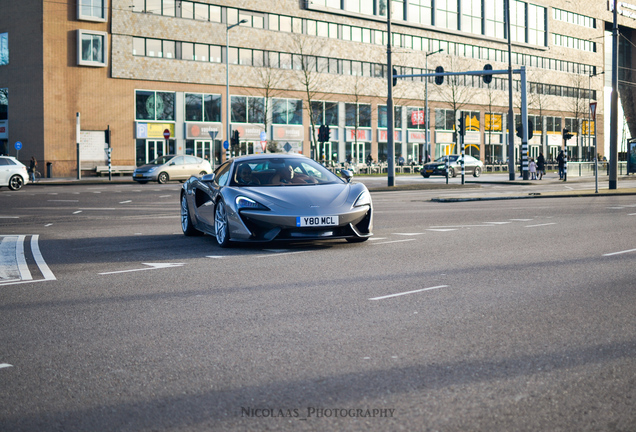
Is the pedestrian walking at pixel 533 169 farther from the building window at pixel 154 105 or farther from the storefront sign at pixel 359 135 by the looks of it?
the building window at pixel 154 105

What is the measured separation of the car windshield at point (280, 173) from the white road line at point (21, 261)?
308cm

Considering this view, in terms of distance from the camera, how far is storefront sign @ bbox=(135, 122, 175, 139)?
2128 inches

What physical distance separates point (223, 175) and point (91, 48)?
143 feet

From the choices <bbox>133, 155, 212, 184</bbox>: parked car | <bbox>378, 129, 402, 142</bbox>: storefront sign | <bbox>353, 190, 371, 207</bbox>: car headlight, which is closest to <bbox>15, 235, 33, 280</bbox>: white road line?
<bbox>353, 190, 371, 207</bbox>: car headlight

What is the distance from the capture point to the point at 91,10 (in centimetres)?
5150

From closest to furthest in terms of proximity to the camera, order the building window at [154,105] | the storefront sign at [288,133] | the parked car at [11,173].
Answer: the parked car at [11,173], the building window at [154,105], the storefront sign at [288,133]

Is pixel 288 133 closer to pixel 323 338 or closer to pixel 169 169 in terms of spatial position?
pixel 169 169

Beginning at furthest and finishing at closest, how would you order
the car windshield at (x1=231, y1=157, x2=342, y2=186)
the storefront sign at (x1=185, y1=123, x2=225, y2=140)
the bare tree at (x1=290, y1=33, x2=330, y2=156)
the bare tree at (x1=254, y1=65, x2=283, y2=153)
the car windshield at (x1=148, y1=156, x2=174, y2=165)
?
the bare tree at (x1=290, y1=33, x2=330, y2=156) → the bare tree at (x1=254, y1=65, x2=283, y2=153) → the storefront sign at (x1=185, y1=123, x2=225, y2=140) → the car windshield at (x1=148, y1=156, x2=174, y2=165) → the car windshield at (x1=231, y1=157, x2=342, y2=186)

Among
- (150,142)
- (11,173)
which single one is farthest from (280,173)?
(150,142)

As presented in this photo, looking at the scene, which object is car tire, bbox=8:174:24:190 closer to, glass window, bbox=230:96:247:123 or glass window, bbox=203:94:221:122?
glass window, bbox=203:94:221:122

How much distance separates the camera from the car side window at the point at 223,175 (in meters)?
11.4

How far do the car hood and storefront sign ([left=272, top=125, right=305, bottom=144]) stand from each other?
51514mm

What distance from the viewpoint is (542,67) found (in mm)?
81875

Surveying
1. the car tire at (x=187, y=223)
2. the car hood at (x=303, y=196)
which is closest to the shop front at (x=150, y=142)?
the car tire at (x=187, y=223)
